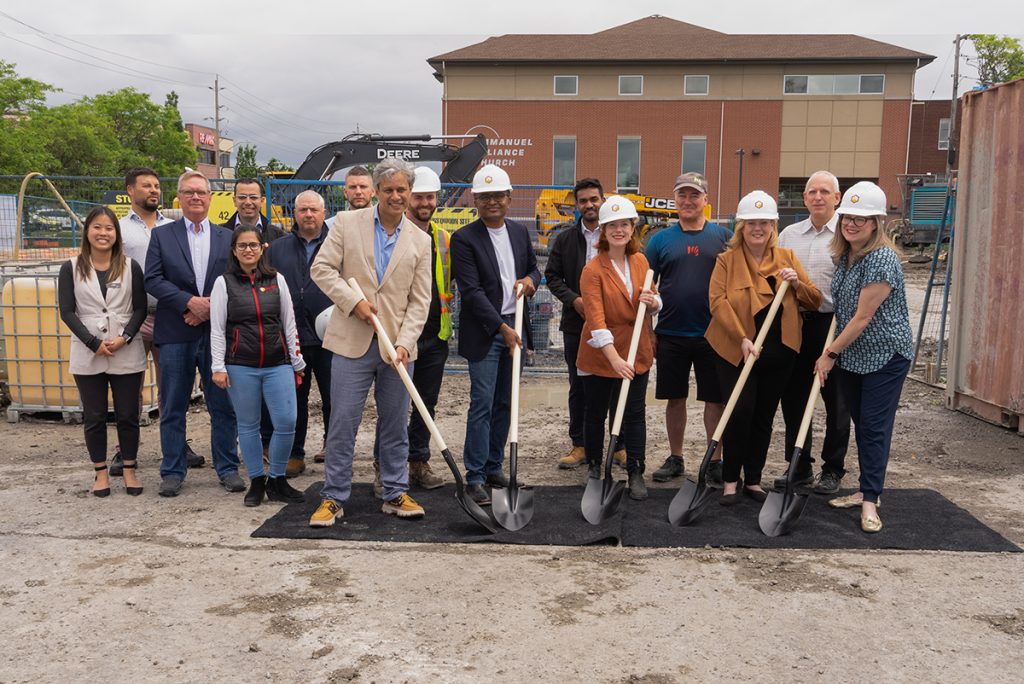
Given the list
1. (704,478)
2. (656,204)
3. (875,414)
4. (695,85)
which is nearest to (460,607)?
(704,478)

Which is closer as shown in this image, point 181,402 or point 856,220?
point 856,220

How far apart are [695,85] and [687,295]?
37129 millimetres

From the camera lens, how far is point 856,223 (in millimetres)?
4816

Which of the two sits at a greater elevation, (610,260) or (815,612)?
(610,260)

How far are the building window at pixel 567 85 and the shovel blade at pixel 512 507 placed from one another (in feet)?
122

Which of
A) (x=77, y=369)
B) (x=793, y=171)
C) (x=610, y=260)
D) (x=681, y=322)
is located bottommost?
(x=77, y=369)

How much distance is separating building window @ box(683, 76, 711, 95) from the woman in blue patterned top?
1467 inches

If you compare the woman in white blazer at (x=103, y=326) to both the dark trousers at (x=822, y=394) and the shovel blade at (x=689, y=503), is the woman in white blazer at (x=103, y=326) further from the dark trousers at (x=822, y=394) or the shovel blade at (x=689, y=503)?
the dark trousers at (x=822, y=394)

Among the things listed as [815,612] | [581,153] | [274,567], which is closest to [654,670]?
[815,612]

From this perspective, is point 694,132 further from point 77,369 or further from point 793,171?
point 77,369

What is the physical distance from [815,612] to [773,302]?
186cm

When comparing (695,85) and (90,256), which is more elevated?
(695,85)

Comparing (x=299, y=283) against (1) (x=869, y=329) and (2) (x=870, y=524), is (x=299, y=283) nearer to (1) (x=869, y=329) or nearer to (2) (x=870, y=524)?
(1) (x=869, y=329)

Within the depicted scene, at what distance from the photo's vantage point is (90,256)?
5.48 meters
